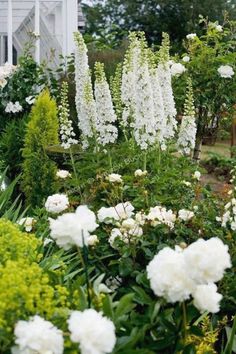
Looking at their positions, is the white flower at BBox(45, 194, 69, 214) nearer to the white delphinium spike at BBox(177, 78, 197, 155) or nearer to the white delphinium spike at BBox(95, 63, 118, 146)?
the white delphinium spike at BBox(95, 63, 118, 146)

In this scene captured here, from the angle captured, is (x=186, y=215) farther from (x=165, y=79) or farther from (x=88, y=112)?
(x=165, y=79)

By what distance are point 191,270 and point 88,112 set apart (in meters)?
2.79

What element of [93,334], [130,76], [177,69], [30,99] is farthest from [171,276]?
[30,99]

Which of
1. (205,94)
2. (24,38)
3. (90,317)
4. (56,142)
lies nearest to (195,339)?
(90,317)

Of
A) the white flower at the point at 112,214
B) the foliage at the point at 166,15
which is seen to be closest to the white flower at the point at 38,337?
the white flower at the point at 112,214

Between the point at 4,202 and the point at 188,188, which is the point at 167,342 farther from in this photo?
the point at 4,202

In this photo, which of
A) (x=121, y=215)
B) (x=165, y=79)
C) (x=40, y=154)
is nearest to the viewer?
(x=121, y=215)

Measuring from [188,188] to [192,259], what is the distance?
221 cm

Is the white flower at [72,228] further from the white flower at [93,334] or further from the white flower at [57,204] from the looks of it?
the white flower at [57,204]

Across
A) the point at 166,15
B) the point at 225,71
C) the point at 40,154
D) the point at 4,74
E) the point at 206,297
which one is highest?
the point at 166,15

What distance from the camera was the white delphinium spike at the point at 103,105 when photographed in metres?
4.49

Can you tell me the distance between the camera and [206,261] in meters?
1.90

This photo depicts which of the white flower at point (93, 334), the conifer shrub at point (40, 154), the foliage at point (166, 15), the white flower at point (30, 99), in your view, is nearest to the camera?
the white flower at point (93, 334)

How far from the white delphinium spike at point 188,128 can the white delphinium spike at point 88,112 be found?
2.12ft
